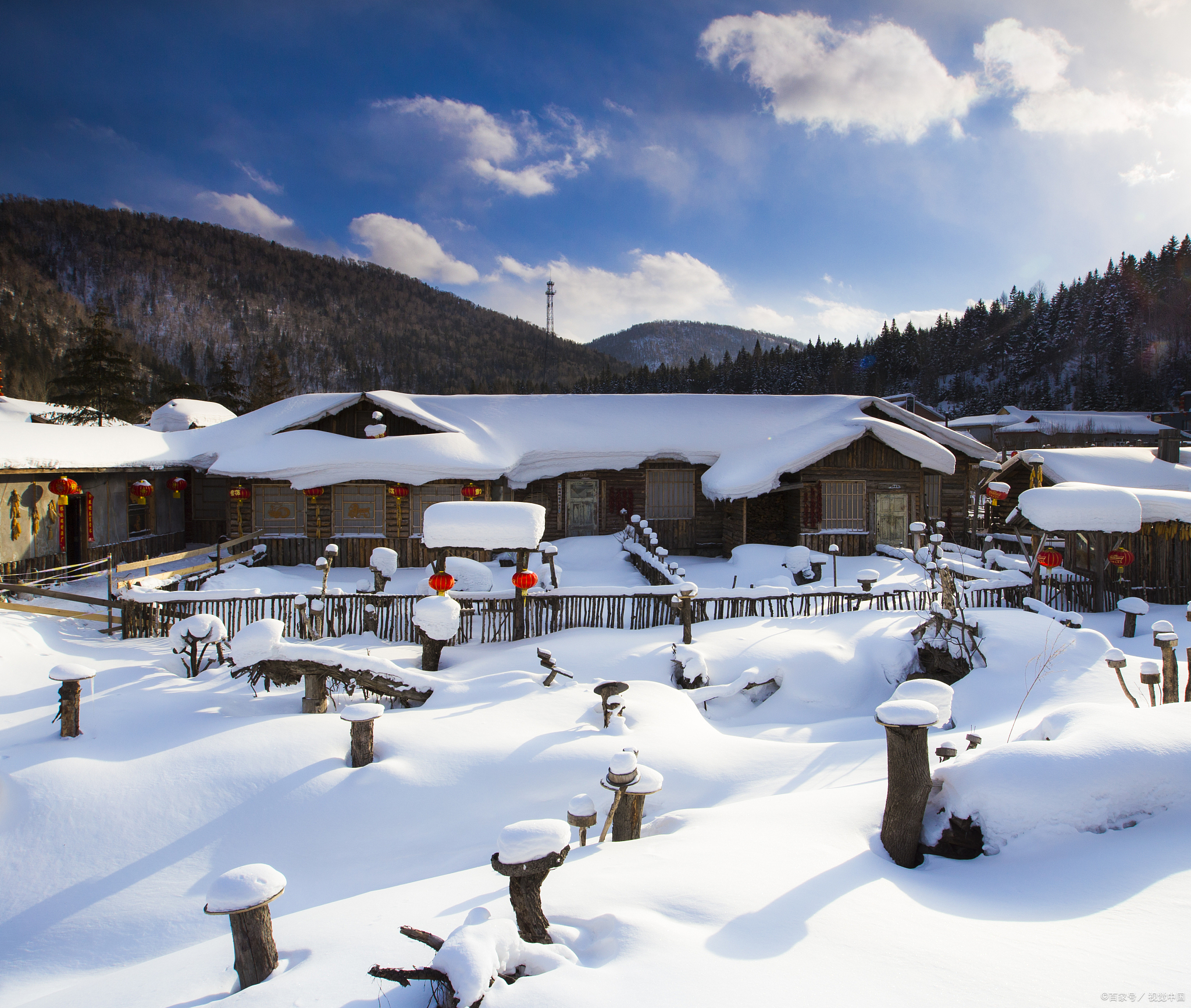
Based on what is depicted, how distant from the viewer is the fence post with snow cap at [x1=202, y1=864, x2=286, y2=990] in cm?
306

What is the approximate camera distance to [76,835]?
5504 mm

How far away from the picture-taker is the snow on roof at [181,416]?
29.0 metres

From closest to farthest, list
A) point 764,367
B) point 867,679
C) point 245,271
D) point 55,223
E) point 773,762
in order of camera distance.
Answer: point 773,762
point 867,679
point 764,367
point 55,223
point 245,271

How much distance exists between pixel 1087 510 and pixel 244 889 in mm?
14646

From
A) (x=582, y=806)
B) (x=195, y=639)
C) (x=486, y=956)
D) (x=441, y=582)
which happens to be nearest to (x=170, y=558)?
(x=195, y=639)

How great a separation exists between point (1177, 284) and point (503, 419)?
9231 cm

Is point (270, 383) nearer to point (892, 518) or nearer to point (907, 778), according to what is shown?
point (892, 518)

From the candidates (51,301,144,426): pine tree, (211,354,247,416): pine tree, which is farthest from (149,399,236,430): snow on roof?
(211,354,247,416): pine tree

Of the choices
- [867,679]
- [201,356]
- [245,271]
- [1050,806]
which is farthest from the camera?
[245,271]

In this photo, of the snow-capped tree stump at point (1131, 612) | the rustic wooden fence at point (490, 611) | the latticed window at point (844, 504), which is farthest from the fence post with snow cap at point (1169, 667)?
the latticed window at point (844, 504)

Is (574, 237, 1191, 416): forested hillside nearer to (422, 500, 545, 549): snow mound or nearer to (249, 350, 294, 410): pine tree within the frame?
(249, 350, 294, 410): pine tree

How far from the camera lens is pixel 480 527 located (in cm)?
974

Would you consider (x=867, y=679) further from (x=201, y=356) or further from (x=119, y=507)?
(x=201, y=356)

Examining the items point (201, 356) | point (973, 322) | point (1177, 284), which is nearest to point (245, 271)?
point (201, 356)
